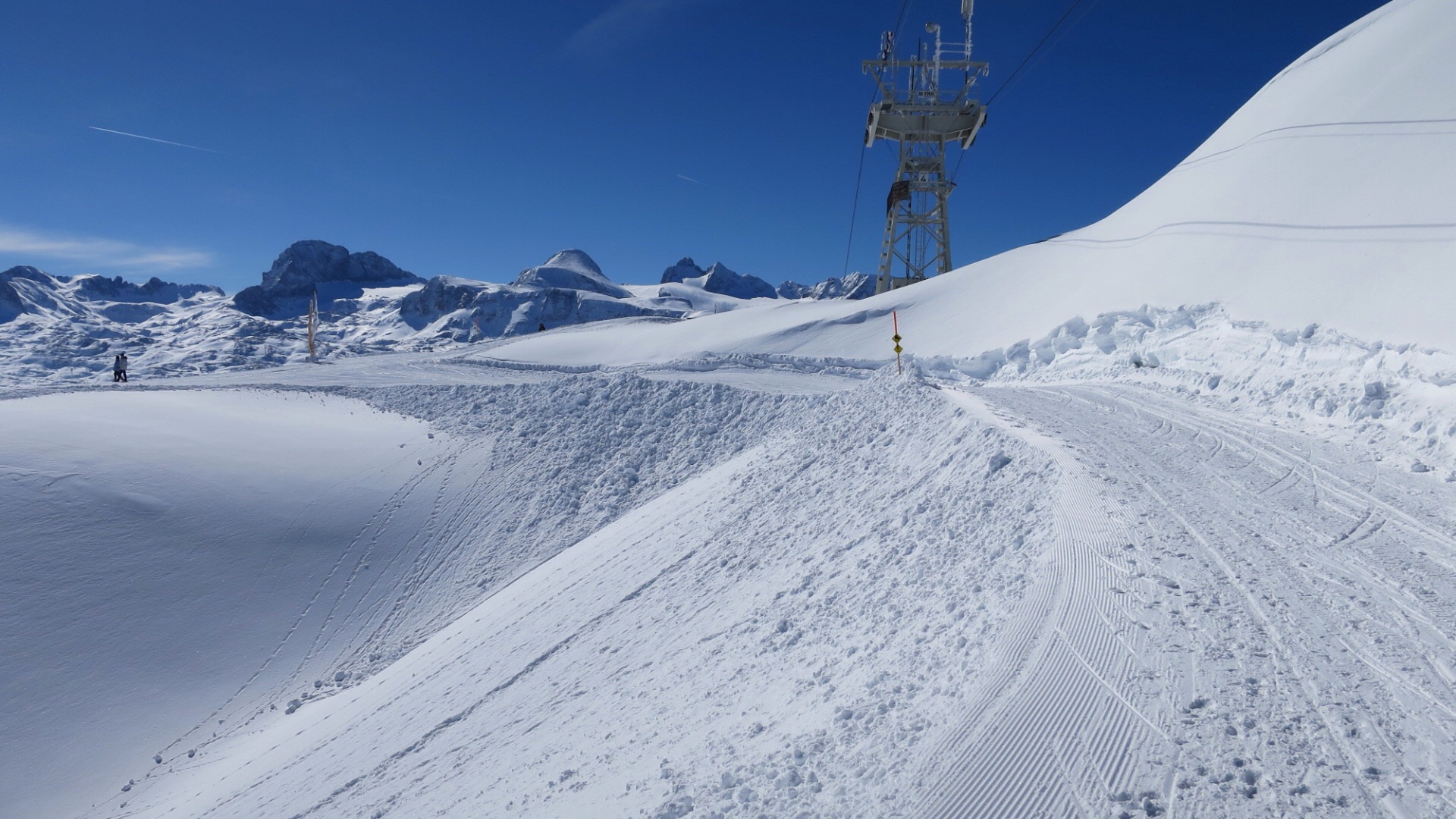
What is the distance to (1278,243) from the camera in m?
15.6

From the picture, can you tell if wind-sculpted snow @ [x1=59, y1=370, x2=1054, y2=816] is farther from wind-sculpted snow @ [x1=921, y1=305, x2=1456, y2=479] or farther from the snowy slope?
the snowy slope

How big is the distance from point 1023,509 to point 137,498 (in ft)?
52.5

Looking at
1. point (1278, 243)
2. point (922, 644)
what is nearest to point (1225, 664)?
point (922, 644)

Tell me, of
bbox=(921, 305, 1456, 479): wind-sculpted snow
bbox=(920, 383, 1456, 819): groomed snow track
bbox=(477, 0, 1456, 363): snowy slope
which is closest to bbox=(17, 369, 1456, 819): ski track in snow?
bbox=(920, 383, 1456, 819): groomed snow track

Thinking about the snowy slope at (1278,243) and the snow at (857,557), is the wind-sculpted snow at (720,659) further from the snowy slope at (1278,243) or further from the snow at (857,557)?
the snowy slope at (1278,243)

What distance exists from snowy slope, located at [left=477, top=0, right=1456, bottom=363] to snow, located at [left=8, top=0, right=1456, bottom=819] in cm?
13

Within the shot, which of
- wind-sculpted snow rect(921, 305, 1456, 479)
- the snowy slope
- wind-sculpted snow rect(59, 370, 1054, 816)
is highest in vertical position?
the snowy slope

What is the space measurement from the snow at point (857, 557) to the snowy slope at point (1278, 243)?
0.13 m

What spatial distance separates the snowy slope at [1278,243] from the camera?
41.5ft

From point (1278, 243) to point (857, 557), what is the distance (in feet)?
46.6

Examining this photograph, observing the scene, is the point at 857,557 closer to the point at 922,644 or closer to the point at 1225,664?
the point at 922,644

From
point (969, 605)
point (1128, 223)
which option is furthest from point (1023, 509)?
point (1128, 223)

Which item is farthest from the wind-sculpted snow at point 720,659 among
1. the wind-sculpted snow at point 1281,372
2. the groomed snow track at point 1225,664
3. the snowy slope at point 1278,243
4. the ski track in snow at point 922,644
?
the snowy slope at point 1278,243

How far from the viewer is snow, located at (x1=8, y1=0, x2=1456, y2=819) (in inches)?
172
